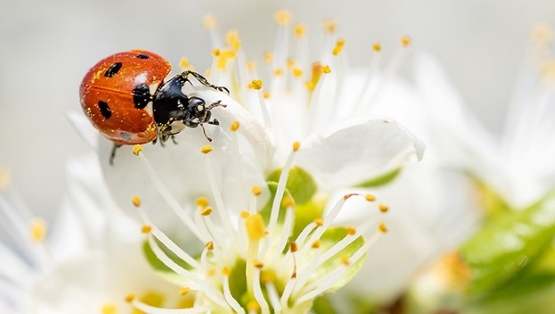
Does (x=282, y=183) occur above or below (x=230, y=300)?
above

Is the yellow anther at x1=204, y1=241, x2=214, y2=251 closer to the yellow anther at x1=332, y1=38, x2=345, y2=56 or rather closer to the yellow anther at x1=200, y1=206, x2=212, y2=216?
the yellow anther at x1=200, y1=206, x2=212, y2=216

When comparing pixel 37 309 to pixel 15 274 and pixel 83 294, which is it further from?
pixel 15 274

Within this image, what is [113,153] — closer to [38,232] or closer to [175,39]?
[38,232]

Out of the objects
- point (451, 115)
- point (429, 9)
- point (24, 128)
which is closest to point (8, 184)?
point (451, 115)

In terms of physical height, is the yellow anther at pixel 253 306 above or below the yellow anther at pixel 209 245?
below

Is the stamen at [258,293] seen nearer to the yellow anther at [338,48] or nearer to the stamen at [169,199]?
the stamen at [169,199]

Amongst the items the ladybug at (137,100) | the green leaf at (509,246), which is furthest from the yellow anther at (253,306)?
the green leaf at (509,246)

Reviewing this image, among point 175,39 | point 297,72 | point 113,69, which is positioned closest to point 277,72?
point 297,72
